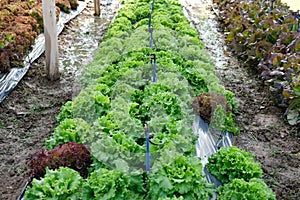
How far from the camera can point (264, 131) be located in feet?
18.6

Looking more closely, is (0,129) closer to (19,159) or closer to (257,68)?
(19,159)

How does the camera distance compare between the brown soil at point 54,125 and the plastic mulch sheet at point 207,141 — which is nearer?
the plastic mulch sheet at point 207,141

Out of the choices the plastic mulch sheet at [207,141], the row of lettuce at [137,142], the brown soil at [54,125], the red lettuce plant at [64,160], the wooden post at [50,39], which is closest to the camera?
the row of lettuce at [137,142]

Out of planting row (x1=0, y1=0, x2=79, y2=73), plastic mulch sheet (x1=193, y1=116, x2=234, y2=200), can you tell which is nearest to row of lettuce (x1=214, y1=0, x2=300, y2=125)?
plastic mulch sheet (x1=193, y1=116, x2=234, y2=200)

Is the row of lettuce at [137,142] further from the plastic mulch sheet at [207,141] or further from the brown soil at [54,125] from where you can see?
the brown soil at [54,125]

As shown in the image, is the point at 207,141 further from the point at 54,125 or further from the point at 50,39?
the point at 50,39

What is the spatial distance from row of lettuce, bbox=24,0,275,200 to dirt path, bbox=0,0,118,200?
0.80 metres

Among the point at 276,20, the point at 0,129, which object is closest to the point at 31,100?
the point at 0,129

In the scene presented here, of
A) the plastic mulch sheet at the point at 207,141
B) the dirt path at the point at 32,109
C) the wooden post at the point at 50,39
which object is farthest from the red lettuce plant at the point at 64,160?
the wooden post at the point at 50,39

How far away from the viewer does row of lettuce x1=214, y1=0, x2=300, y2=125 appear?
5914 millimetres

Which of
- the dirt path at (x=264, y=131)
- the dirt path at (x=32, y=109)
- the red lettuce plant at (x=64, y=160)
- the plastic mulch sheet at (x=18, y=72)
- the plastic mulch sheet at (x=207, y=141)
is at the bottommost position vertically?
the dirt path at (x=32, y=109)

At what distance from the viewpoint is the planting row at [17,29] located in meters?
6.43

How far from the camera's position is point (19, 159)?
4.84 metres

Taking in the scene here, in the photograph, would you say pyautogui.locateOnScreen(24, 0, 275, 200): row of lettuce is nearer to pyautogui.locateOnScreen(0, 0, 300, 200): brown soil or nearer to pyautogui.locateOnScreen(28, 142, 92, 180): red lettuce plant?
pyautogui.locateOnScreen(28, 142, 92, 180): red lettuce plant
